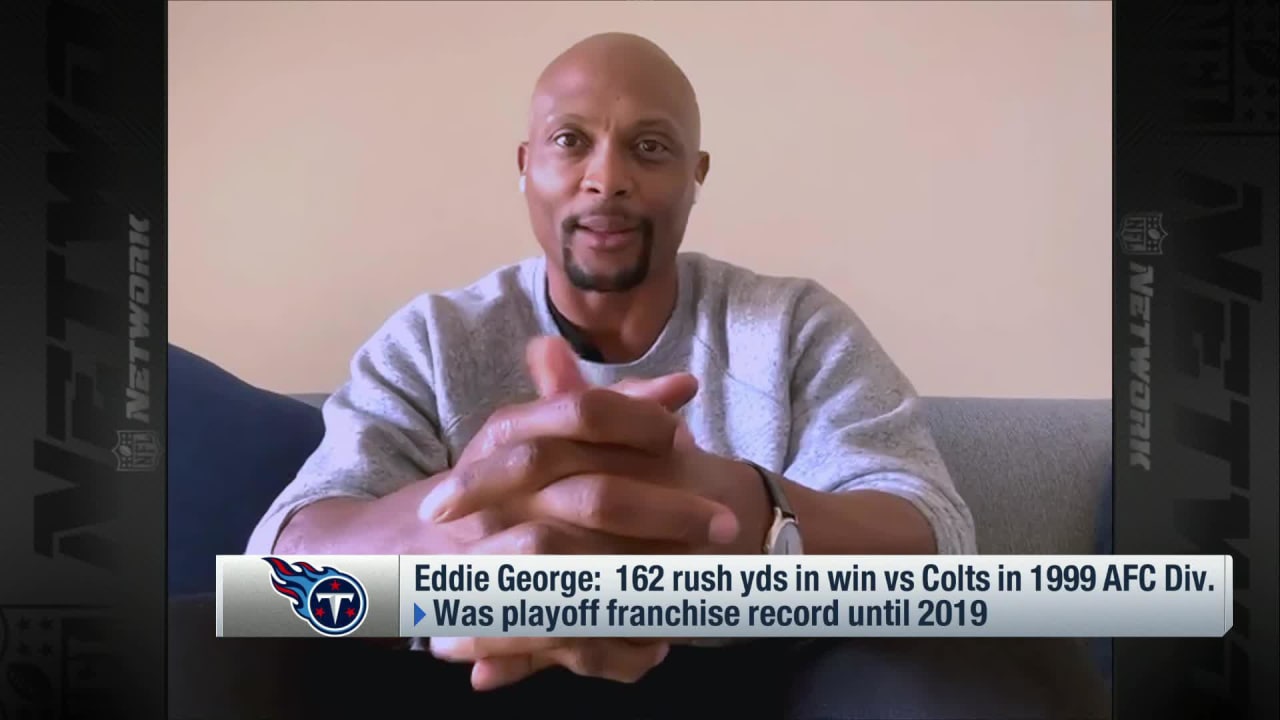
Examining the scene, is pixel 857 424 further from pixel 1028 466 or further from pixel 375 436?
pixel 375 436

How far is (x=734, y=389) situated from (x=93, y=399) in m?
0.69

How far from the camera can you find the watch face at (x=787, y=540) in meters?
1.06

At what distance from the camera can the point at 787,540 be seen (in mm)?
1068

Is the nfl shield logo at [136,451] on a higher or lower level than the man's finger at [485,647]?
higher

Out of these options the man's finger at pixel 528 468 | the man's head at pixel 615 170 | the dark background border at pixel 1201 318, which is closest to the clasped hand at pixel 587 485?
the man's finger at pixel 528 468

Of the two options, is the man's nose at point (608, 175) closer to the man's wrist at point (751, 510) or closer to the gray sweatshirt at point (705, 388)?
the gray sweatshirt at point (705, 388)

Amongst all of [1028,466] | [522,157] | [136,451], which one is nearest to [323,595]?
[136,451]

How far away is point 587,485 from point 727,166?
373mm

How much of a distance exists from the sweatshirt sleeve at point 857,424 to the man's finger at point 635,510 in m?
0.10

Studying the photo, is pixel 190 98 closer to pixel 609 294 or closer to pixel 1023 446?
pixel 609 294

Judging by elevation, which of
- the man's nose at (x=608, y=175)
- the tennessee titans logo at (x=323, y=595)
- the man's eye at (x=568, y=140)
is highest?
the man's eye at (x=568, y=140)

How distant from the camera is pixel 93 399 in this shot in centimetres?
115

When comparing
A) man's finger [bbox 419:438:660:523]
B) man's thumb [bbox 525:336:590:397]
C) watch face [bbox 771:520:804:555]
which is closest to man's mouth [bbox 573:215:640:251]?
man's thumb [bbox 525:336:590:397]

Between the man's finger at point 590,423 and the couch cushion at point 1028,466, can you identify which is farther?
the couch cushion at point 1028,466
